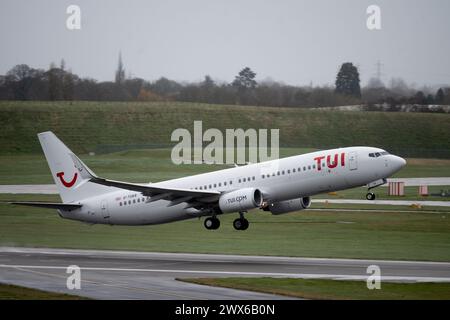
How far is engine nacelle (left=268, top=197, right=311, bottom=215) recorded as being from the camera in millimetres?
56062

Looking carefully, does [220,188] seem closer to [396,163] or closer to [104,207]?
[104,207]

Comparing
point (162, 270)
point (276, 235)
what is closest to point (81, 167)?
point (276, 235)

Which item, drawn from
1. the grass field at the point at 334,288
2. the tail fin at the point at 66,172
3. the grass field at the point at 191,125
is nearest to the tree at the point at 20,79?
the grass field at the point at 191,125

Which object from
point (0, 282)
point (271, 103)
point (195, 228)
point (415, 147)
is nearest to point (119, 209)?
point (195, 228)

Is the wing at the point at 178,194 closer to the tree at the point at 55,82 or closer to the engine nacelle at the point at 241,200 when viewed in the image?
the engine nacelle at the point at 241,200

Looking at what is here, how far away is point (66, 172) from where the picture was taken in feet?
189

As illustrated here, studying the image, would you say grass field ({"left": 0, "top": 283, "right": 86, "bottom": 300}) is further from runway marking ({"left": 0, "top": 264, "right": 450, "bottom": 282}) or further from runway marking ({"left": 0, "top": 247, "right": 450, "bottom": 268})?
runway marking ({"left": 0, "top": 247, "right": 450, "bottom": 268})

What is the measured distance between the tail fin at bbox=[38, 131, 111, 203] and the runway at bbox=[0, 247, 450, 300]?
4558 millimetres

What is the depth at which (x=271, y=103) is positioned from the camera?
17012 cm

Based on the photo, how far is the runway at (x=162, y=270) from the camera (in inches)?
1430

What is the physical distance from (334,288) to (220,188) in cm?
1811

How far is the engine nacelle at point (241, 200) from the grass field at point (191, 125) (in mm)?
81541

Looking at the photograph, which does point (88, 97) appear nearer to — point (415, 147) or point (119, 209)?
point (415, 147)
